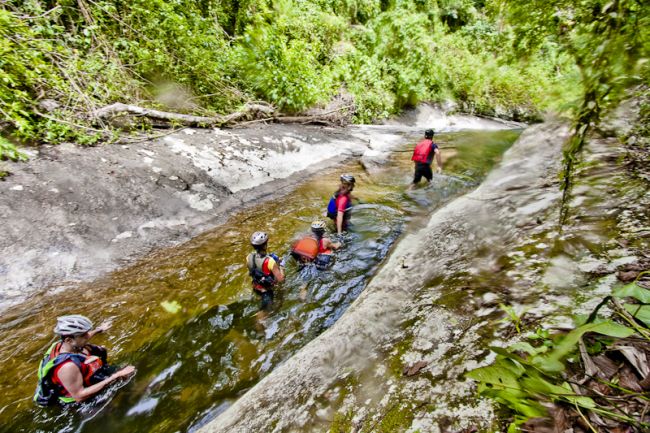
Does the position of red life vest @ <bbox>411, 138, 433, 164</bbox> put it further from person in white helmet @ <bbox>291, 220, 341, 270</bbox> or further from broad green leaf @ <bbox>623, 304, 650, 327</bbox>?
broad green leaf @ <bbox>623, 304, 650, 327</bbox>

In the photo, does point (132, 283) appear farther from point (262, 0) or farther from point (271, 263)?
point (262, 0)

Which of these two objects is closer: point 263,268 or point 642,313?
point 642,313

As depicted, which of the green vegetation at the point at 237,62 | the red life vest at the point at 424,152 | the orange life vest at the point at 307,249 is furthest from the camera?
the red life vest at the point at 424,152

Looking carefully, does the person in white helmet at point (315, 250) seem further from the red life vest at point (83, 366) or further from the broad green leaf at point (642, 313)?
the broad green leaf at point (642, 313)

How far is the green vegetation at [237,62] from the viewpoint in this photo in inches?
252

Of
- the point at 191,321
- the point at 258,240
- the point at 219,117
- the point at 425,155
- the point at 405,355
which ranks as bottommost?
the point at 191,321

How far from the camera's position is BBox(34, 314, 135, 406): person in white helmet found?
10.4ft

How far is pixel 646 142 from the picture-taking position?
4.22m

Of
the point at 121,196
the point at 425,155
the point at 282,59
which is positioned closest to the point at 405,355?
the point at 121,196

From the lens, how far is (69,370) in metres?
3.17

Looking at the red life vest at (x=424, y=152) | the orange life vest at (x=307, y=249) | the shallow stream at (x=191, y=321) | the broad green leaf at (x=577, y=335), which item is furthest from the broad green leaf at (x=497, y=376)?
the red life vest at (x=424, y=152)

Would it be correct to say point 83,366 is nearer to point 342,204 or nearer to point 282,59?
point 342,204

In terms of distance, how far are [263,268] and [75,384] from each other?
2.38 meters

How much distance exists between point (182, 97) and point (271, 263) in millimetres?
7546
